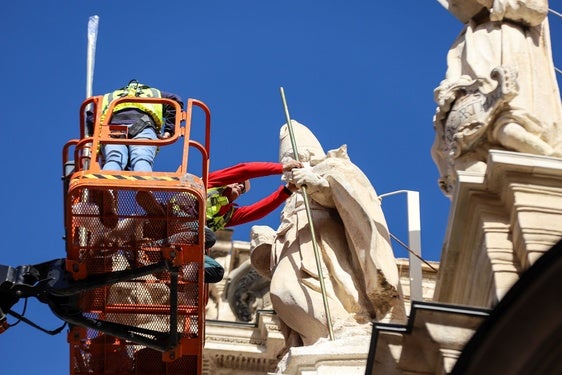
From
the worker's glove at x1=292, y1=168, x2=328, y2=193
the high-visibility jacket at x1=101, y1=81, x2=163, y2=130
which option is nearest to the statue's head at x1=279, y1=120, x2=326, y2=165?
the worker's glove at x1=292, y1=168, x2=328, y2=193

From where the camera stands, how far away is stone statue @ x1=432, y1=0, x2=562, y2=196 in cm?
1248

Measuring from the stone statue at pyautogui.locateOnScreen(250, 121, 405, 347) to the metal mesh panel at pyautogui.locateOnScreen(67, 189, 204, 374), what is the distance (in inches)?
40.0

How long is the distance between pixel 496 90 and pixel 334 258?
3106 mm

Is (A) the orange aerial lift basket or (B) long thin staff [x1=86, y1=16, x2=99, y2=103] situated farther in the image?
(B) long thin staff [x1=86, y1=16, x2=99, y2=103]

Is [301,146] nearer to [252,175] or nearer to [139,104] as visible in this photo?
[252,175]

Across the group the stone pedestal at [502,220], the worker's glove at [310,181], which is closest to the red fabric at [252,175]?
the worker's glove at [310,181]

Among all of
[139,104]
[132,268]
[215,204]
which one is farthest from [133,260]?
[215,204]

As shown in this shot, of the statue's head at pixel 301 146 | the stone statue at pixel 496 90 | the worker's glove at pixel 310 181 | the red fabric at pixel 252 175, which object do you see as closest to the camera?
the stone statue at pixel 496 90

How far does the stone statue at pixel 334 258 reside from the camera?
14.5 meters

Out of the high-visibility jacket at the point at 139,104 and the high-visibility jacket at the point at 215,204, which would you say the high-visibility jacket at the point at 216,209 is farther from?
the high-visibility jacket at the point at 139,104

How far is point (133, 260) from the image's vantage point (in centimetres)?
1384

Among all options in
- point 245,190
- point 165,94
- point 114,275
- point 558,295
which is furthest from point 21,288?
point 558,295

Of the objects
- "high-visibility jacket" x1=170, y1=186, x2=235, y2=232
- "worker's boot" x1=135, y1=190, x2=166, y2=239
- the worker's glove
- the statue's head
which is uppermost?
the statue's head

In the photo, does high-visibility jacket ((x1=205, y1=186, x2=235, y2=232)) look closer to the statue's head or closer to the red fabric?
the red fabric
